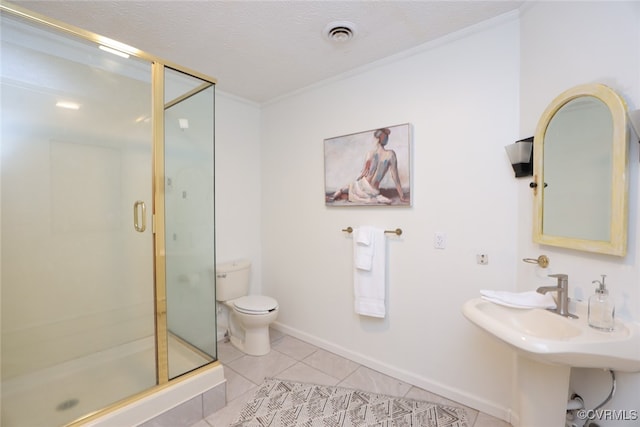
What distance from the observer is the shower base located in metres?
1.51

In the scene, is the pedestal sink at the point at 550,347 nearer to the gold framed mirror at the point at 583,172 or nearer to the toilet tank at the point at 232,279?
the gold framed mirror at the point at 583,172

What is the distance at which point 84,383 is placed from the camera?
5.65 feet

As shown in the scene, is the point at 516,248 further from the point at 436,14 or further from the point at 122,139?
the point at 122,139

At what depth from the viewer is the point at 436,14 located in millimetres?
1645

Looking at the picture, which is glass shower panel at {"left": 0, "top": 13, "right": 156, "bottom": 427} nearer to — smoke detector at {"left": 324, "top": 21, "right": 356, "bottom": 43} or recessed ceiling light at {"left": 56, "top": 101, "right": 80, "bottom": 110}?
recessed ceiling light at {"left": 56, "top": 101, "right": 80, "bottom": 110}

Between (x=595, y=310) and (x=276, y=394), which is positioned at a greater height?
(x=595, y=310)

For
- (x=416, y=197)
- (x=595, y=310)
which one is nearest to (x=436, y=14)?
(x=416, y=197)

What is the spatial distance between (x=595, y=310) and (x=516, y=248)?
0.52 m

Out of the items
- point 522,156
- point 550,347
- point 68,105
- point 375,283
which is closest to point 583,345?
point 550,347

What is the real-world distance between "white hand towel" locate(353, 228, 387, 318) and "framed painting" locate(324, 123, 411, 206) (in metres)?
0.30

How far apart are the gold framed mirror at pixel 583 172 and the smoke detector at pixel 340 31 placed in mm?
1198

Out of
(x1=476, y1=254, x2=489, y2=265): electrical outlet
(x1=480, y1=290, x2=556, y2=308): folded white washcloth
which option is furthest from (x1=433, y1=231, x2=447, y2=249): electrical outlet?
(x1=480, y1=290, x2=556, y2=308): folded white washcloth

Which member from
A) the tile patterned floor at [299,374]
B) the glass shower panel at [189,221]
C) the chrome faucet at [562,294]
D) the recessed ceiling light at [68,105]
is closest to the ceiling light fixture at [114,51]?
the glass shower panel at [189,221]

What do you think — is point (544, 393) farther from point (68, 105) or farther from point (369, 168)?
point (68, 105)
